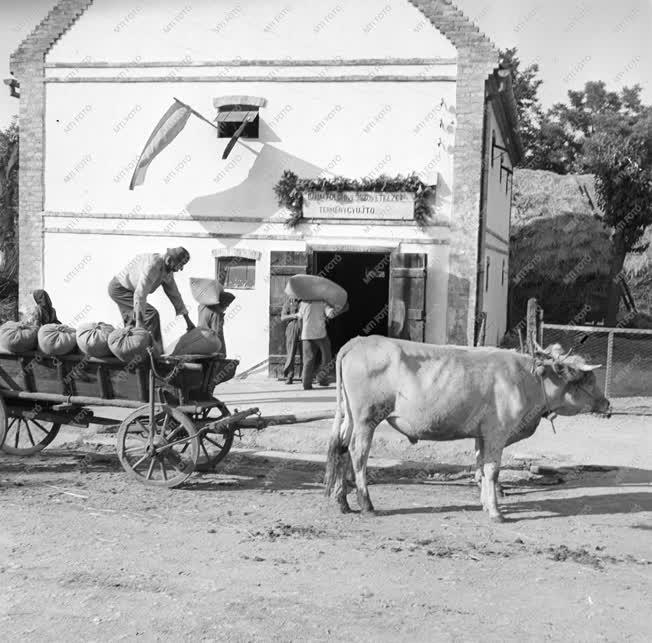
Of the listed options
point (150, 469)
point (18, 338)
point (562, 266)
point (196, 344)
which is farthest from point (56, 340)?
point (562, 266)

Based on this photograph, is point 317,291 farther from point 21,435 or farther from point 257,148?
point 21,435

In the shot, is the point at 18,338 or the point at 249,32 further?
the point at 249,32

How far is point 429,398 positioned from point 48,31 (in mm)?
13504

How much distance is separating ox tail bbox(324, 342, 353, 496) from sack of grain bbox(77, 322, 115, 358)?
2.25m

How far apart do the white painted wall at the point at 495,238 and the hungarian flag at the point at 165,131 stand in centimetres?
576

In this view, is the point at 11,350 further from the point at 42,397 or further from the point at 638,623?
the point at 638,623

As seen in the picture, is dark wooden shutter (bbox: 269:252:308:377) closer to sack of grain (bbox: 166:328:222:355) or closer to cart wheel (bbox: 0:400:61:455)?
cart wheel (bbox: 0:400:61:455)

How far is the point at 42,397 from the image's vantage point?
28.9 ft

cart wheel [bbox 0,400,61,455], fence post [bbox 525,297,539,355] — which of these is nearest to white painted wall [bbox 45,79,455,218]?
fence post [bbox 525,297,539,355]

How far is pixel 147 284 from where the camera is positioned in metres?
8.91

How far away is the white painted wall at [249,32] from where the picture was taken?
16438mm

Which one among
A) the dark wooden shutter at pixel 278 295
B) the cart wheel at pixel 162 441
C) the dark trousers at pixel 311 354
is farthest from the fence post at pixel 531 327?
the dark wooden shutter at pixel 278 295

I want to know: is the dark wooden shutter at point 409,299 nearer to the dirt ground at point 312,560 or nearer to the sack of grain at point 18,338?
the dirt ground at point 312,560

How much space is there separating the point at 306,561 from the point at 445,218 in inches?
434
